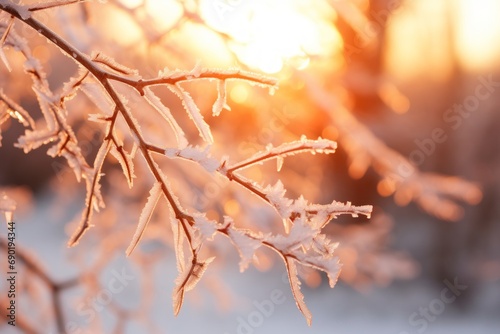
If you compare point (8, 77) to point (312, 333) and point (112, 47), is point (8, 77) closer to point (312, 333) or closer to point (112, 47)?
point (112, 47)

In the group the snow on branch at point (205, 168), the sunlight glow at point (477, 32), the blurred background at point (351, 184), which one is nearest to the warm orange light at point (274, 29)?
the blurred background at point (351, 184)

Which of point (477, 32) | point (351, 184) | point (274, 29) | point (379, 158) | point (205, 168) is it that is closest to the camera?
point (205, 168)

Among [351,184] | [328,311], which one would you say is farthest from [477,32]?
[328,311]

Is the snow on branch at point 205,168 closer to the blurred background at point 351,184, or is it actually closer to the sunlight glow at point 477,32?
the blurred background at point 351,184

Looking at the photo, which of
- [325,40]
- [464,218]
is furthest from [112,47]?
[464,218]

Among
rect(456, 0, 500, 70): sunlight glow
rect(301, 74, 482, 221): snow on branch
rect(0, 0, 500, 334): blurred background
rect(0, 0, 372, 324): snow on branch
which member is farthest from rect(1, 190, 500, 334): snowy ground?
rect(0, 0, 372, 324): snow on branch

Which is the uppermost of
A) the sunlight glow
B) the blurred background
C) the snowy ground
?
the sunlight glow

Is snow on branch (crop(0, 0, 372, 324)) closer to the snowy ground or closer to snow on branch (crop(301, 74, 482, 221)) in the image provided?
snow on branch (crop(301, 74, 482, 221))

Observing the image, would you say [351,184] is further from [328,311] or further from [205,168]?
[205,168]
